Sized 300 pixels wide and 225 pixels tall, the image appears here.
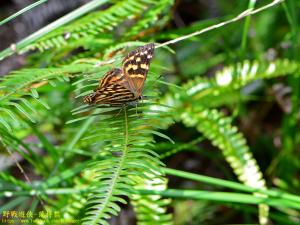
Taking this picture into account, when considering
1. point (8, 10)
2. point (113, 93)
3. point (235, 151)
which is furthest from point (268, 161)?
point (8, 10)

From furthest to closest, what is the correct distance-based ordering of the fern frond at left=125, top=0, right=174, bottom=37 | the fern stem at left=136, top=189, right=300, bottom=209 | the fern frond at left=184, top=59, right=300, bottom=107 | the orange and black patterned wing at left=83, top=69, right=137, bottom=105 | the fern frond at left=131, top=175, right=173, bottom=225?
1. the fern frond at left=184, top=59, right=300, bottom=107
2. the fern frond at left=125, top=0, right=174, bottom=37
3. the fern frond at left=131, top=175, right=173, bottom=225
4. the fern stem at left=136, top=189, right=300, bottom=209
5. the orange and black patterned wing at left=83, top=69, right=137, bottom=105

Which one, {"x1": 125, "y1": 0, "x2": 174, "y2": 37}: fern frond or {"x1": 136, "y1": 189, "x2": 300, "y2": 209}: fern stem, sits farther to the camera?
{"x1": 125, "y1": 0, "x2": 174, "y2": 37}: fern frond

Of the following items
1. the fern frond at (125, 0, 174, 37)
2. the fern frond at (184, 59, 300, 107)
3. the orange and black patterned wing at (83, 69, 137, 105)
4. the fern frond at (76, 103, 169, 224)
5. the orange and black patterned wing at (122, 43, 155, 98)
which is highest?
the fern frond at (125, 0, 174, 37)

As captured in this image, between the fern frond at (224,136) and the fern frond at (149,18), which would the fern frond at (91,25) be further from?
the fern frond at (224,136)

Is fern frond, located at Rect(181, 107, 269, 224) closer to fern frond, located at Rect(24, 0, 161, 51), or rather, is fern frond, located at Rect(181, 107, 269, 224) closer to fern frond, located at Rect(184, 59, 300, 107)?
fern frond, located at Rect(184, 59, 300, 107)

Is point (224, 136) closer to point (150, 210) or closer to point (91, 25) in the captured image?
point (150, 210)

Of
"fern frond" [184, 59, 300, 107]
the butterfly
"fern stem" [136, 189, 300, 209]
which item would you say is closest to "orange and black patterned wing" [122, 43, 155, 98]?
the butterfly

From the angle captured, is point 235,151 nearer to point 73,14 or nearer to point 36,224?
point 36,224
